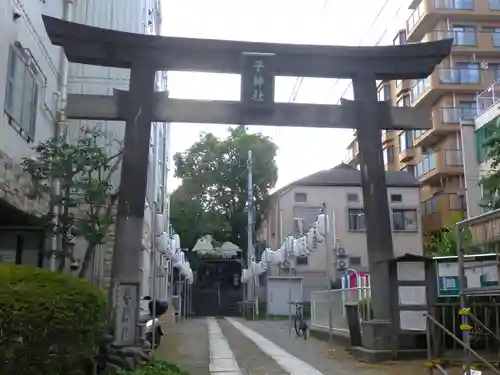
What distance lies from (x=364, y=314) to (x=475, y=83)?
23920 mm

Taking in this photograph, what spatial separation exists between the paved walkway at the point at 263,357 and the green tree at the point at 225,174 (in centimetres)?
2701

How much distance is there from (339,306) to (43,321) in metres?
11.5

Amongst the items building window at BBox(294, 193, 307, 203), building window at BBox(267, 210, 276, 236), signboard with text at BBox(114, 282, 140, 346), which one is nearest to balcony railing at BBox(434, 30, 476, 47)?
building window at BBox(294, 193, 307, 203)

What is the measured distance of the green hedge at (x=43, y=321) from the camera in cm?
581

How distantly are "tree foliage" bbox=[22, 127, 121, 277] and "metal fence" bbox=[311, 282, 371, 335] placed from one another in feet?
19.5

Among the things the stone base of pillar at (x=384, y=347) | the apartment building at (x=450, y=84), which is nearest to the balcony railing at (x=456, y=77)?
the apartment building at (x=450, y=84)

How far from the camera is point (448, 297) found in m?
11.7

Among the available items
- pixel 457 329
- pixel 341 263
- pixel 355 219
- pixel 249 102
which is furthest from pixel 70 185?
pixel 355 219

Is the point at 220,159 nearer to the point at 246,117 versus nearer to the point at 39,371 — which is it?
the point at 246,117

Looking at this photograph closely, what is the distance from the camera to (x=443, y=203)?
3350 cm

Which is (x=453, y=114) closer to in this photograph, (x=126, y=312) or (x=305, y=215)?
(x=305, y=215)

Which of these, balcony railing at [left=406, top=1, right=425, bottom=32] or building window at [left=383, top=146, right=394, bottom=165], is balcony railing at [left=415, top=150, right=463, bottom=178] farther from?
balcony railing at [left=406, top=1, right=425, bottom=32]

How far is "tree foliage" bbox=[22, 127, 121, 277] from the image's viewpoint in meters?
11.7

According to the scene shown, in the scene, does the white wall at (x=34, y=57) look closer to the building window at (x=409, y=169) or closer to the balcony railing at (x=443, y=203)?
the balcony railing at (x=443, y=203)
